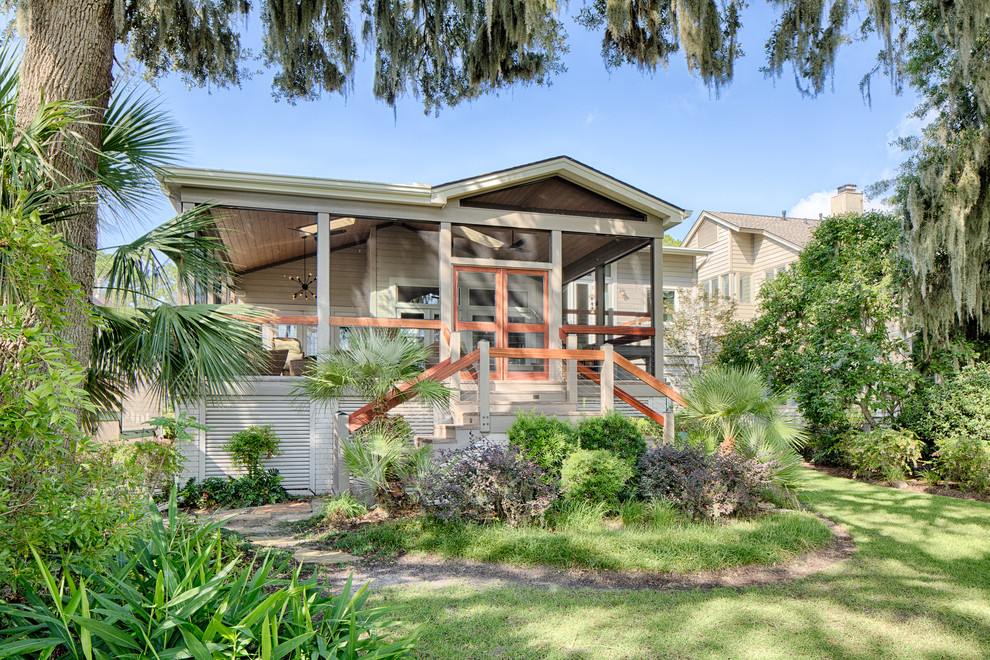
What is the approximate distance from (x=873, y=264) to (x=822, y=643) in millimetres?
8856

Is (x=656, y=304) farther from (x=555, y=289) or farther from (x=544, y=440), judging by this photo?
(x=544, y=440)

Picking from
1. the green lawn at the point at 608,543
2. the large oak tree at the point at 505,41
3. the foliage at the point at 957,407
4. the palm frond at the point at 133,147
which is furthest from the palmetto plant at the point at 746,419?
the palm frond at the point at 133,147

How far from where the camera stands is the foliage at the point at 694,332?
15.6 metres

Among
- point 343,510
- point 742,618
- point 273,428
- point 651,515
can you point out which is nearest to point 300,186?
point 273,428

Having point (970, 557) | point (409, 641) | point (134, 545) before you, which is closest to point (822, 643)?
point (409, 641)

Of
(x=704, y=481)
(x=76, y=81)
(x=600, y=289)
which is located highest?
(x=76, y=81)

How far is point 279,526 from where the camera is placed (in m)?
6.82

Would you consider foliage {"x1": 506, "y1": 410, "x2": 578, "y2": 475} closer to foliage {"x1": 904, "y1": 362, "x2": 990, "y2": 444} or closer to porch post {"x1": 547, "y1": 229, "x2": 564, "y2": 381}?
porch post {"x1": 547, "y1": 229, "x2": 564, "y2": 381}

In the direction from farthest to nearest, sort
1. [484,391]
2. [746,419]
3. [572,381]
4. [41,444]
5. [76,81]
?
[572,381] → [746,419] → [484,391] → [76,81] → [41,444]

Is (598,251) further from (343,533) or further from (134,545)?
(134,545)

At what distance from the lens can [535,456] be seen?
6574 millimetres

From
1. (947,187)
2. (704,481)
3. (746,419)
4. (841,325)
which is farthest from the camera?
(841,325)

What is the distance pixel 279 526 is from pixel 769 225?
19334mm

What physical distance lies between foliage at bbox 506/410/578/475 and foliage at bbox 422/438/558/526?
0.30 meters
